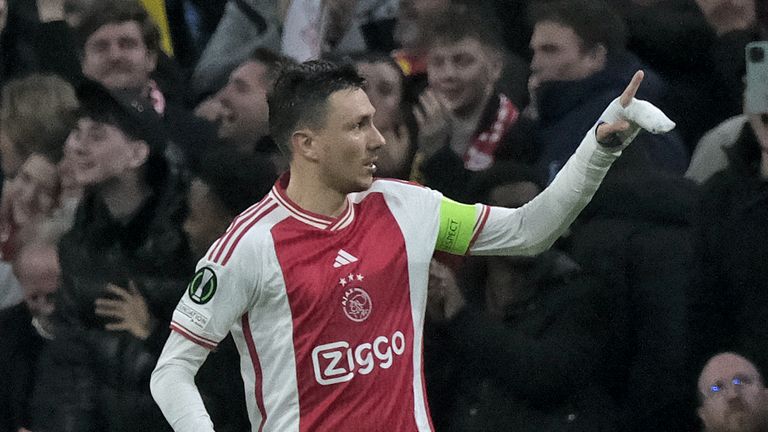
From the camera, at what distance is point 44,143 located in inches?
291

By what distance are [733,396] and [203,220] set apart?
2.21 m

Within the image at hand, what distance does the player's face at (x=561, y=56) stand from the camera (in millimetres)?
6340

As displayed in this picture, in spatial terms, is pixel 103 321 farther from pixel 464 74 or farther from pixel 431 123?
pixel 464 74

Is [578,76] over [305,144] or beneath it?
over

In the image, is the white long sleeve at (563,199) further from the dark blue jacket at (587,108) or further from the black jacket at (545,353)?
the dark blue jacket at (587,108)

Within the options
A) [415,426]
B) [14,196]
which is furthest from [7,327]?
[415,426]

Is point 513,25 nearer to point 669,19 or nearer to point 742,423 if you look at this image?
point 669,19

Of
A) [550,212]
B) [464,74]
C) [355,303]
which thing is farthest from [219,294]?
[464,74]

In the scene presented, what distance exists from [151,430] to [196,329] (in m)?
1.98

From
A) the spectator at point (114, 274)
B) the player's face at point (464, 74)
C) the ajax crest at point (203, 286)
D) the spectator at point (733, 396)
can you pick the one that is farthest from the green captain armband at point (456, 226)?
the spectator at point (114, 274)

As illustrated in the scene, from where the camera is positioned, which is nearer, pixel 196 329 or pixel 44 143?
pixel 196 329

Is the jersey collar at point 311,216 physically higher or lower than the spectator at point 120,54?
lower

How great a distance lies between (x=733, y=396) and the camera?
5469mm

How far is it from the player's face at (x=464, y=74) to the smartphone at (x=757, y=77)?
4.04 feet
